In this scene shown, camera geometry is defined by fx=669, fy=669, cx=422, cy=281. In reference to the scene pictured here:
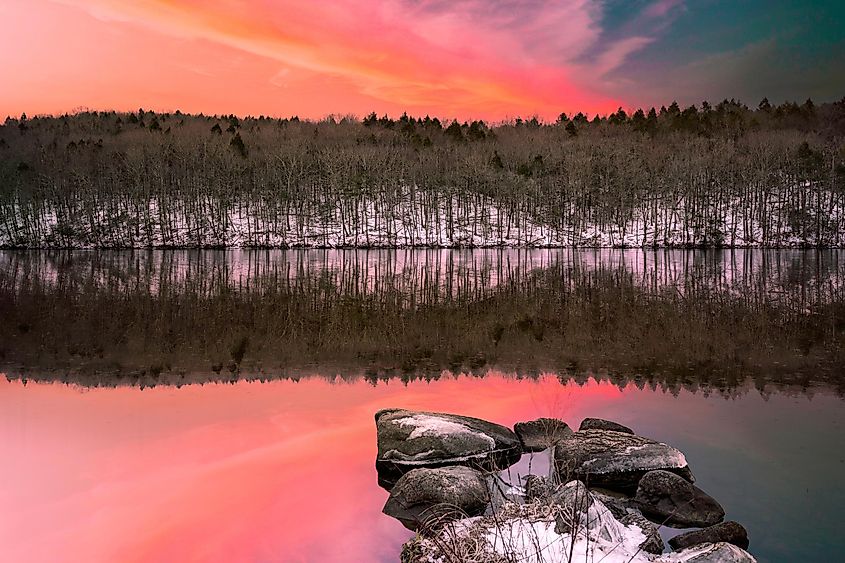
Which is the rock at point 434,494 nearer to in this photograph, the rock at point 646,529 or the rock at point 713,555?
the rock at point 646,529

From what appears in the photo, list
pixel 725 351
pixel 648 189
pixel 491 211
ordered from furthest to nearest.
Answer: pixel 491 211
pixel 648 189
pixel 725 351

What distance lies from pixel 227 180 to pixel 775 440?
381ft

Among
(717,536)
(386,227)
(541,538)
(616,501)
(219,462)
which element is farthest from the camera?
(386,227)

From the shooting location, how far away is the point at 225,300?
35.2 metres

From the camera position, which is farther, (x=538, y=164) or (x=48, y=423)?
(x=538, y=164)

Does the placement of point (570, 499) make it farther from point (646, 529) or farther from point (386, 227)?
point (386, 227)

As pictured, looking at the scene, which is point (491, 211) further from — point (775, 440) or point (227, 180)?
point (775, 440)

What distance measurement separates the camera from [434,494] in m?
10.2

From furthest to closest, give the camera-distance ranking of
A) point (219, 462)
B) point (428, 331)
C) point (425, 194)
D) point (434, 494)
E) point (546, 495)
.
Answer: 1. point (425, 194)
2. point (428, 331)
3. point (219, 462)
4. point (434, 494)
5. point (546, 495)

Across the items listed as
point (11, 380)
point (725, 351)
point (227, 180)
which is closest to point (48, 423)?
point (11, 380)

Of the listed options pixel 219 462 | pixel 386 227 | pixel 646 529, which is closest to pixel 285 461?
pixel 219 462

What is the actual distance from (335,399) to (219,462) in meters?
4.72

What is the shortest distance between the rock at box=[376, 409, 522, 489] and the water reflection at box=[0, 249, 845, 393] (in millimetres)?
6146

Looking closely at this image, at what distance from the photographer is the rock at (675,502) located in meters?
9.74
